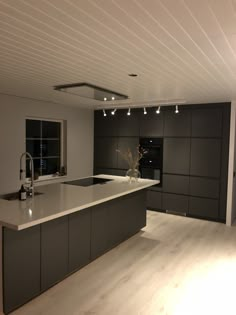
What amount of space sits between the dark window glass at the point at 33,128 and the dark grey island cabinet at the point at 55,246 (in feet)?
7.98

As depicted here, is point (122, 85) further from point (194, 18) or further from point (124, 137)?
point (124, 137)

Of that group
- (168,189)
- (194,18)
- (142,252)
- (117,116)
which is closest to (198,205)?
(168,189)

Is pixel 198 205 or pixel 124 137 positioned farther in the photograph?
pixel 124 137

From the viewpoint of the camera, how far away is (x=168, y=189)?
18.9 feet

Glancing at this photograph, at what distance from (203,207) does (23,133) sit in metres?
3.78

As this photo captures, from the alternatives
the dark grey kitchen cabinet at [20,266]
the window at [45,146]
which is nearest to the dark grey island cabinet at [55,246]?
the dark grey kitchen cabinet at [20,266]

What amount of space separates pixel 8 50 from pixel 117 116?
162 inches

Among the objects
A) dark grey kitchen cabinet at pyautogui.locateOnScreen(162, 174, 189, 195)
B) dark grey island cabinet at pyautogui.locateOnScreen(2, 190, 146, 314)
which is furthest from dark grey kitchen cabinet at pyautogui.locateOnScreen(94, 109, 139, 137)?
dark grey island cabinet at pyautogui.locateOnScreen(2, 190, 146, 314)

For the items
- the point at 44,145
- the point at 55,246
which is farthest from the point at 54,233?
the point at 44,145

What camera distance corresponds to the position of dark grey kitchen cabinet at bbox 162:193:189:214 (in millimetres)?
5582

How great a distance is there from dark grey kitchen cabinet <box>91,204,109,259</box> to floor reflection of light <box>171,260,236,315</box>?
46.0 inches

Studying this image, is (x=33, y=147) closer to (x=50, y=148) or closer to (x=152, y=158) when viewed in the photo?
(x=50, y=148)

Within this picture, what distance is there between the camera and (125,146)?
6309 millimetres

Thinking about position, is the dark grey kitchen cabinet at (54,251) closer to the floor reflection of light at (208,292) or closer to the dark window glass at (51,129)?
the floor reflection of light at (208,292)
